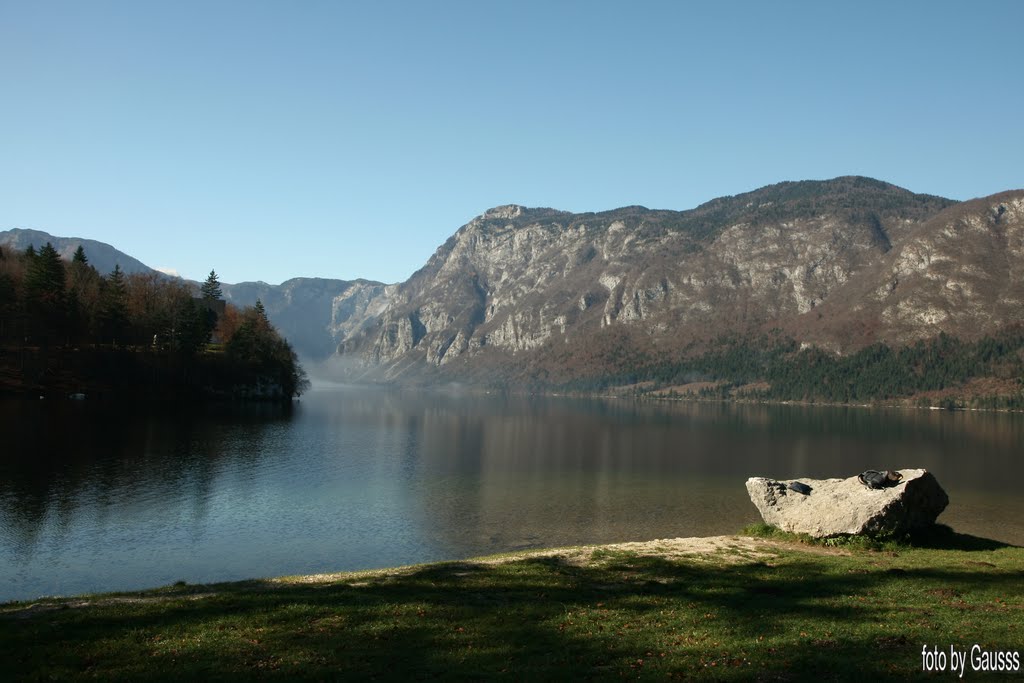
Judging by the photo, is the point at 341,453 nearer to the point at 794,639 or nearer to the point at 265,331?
the point at 794,639

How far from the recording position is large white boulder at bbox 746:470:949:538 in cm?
2983

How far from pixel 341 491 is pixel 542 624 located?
41.3 metres

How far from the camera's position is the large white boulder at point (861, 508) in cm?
2983

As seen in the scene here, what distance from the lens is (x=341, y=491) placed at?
181ft

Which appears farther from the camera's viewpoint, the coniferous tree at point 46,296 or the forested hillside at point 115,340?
the forested hillside at point 115,340

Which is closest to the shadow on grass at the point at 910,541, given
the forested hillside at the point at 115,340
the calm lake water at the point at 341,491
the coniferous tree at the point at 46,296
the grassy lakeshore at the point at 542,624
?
the grassy lakeshore at the point at 542,624

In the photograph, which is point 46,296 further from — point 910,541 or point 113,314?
point 910,541

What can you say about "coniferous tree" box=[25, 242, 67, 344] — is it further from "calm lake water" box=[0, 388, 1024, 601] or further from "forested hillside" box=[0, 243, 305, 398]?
"calm lake water" box=[0, 388, 1024, 601]

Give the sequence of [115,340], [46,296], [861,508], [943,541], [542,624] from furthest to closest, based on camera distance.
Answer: [115,340] → [46,296] → [943,541] → [861,508] → [542,624]

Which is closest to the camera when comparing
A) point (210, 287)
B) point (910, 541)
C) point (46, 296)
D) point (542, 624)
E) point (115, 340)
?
point (542, 624)

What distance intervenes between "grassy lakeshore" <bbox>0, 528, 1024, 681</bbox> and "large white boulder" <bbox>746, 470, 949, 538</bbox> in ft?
14.2

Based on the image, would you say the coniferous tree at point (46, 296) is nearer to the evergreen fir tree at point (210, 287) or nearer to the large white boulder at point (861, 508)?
the evergreen fir tree at point (210, 287)

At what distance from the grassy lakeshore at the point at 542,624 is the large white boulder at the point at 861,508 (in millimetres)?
4343

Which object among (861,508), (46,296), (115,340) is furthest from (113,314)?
(861,508)
